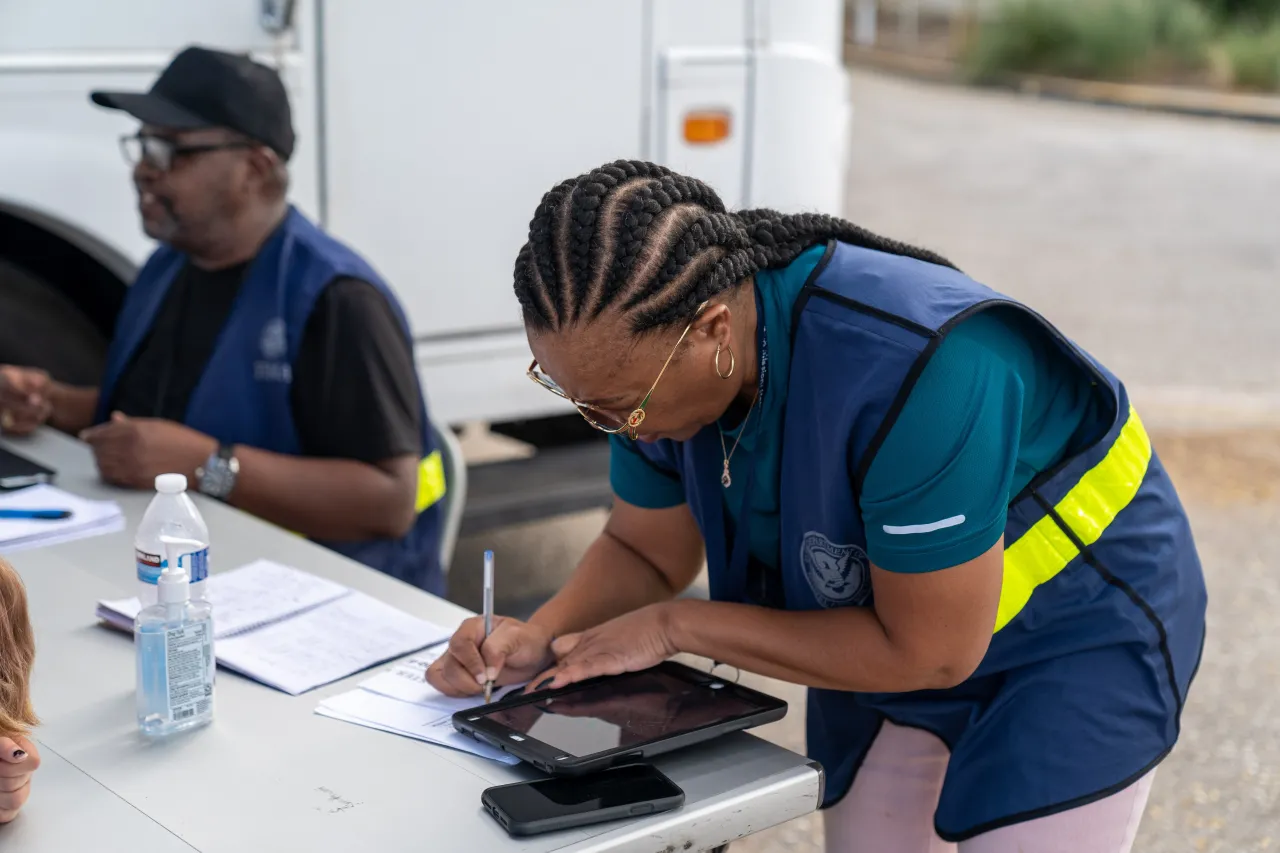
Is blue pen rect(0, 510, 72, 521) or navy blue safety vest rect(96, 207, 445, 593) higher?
navy blue safety vest rect(96, 207, 445, 593)

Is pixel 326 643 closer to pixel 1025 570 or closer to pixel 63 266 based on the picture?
pixel 1025 570

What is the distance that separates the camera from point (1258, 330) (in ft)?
26.8

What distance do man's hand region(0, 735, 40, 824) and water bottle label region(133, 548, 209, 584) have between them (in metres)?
0.38

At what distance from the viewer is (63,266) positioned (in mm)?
3852

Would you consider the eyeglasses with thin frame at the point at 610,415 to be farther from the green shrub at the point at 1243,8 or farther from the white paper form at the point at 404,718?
the green shrub at the point at 1243,8

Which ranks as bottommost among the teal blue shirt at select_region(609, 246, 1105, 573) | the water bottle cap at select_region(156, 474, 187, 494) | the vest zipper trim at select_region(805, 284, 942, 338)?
Result: the water bottle cap at select_region(156, 474, 187, 494)

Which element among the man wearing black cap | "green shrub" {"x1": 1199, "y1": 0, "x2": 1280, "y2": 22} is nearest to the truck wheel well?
the man wearing black cap

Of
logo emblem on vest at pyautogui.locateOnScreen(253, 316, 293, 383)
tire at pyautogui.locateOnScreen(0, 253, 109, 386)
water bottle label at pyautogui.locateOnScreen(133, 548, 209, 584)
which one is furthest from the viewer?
tire at pyautogui.locateOnScreen(0, 253, 109, 386)

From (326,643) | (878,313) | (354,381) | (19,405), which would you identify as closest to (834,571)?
(878,313)

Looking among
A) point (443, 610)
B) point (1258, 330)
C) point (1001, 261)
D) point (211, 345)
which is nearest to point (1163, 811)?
point (443, 610)

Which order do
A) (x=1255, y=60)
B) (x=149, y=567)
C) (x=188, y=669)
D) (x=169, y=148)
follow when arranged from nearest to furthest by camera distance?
(x=188, y=669), (x=149, y=567), (x=169, y=148), (x=1255, y=60)

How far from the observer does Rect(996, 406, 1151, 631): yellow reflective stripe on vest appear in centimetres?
186

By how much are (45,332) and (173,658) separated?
2.19 meters

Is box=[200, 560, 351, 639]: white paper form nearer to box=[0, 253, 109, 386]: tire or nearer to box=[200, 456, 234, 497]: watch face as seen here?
box=[200, 456, 234, 497]: watch face
